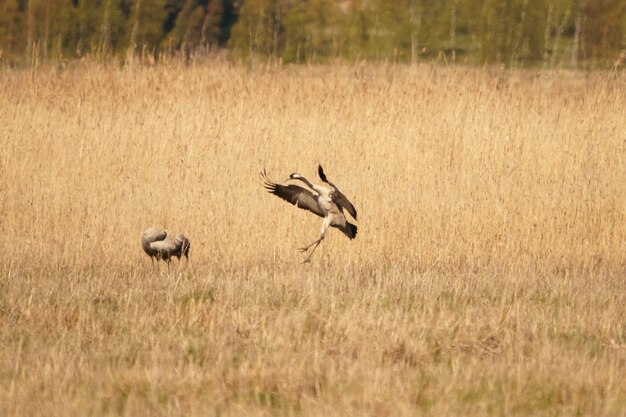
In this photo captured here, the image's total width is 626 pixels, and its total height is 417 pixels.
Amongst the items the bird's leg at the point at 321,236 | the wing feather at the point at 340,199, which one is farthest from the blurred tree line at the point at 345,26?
the wing feather at the point at 340,199

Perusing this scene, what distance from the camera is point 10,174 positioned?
8914 mm

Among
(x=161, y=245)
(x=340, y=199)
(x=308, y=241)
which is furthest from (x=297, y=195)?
(x=308, y=241)

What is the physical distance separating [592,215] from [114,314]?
416 centimetres

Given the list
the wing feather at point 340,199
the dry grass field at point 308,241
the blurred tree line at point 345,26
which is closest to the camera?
the dry grass field at point 308,241

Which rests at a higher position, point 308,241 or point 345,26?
point 345,26

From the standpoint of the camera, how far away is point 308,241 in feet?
25.4

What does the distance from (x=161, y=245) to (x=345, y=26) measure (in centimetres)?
3865

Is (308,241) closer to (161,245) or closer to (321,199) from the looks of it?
(321,199)

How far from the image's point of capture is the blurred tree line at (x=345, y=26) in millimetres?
37812

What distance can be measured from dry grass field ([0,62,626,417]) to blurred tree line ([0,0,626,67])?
25557 mm

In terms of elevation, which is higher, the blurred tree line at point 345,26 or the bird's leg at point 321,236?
the blurred tree line at point 345,26

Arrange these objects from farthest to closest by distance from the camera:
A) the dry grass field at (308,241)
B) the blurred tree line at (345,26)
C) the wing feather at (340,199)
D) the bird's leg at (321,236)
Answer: the blurred tree line at (345,26) → the bird's leg at (321,236) → the wing feather at (340,199) → the dry grass field at (308,241)

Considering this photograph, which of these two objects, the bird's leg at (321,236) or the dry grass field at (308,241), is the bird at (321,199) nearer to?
the bird's leg at (321,236)

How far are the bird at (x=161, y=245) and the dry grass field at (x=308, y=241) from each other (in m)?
0.11
